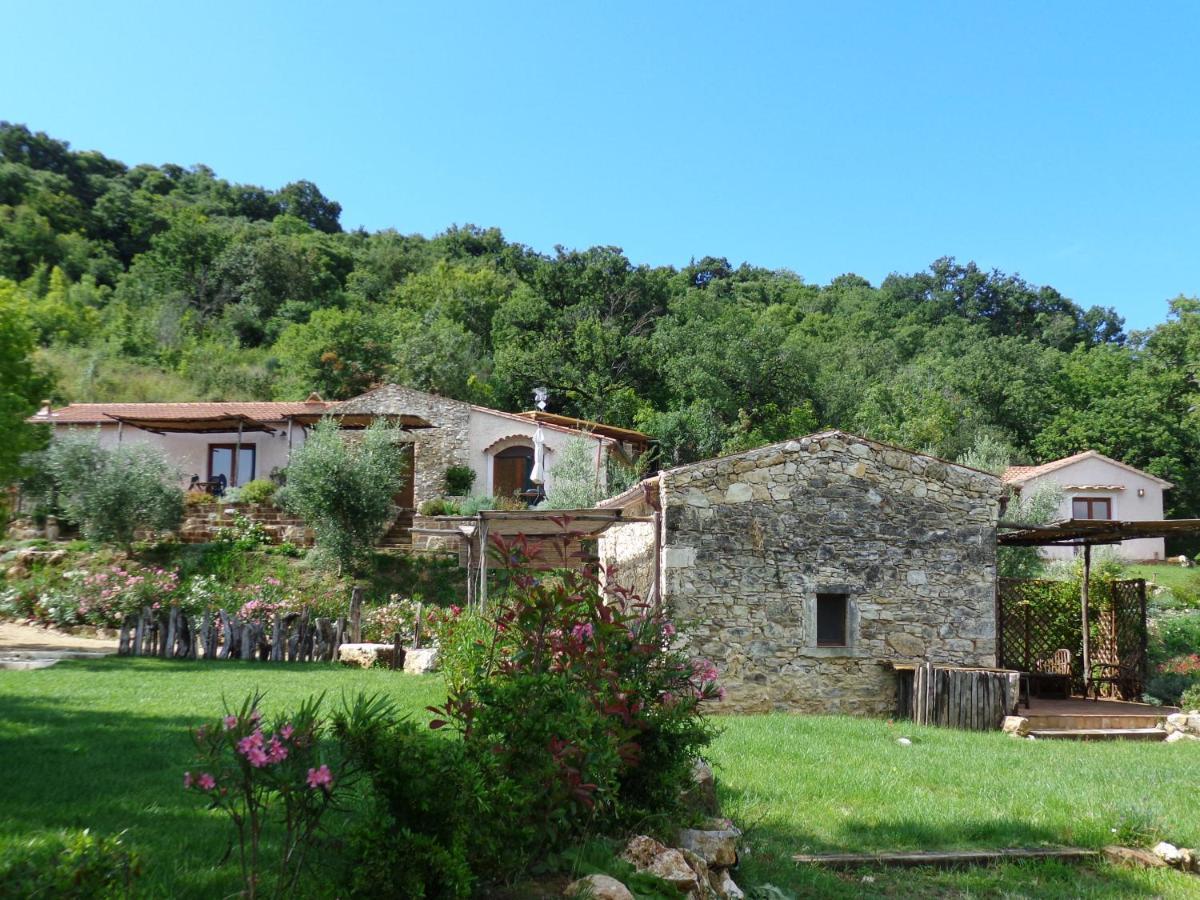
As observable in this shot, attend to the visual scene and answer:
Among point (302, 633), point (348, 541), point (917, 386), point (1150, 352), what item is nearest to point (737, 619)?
point (302, 633)

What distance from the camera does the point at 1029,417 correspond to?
43844 millimetres

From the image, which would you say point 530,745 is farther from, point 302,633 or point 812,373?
point 812,373

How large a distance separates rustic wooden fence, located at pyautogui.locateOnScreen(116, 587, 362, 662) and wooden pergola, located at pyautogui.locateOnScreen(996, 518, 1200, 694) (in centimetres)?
1130

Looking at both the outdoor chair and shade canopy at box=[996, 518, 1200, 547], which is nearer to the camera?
shade canopy at box=[996, 518, 1200, 547]

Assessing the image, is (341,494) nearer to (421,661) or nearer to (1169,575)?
(421,661)

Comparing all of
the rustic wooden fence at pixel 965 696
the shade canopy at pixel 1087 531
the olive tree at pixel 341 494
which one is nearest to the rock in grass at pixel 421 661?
the rustic wooden fence at pixel 965 696

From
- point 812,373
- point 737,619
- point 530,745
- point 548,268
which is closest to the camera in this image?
point 530,745

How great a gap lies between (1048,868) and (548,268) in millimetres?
43532

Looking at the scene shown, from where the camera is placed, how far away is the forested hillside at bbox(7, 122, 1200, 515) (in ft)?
128

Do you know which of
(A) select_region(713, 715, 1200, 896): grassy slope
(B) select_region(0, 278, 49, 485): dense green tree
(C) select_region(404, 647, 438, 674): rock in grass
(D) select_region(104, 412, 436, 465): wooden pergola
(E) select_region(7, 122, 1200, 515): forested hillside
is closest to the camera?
(A) select_region(713, 715, 1200, 896): grassy slope

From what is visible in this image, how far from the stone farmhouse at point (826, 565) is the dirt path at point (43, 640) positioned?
33.6ft

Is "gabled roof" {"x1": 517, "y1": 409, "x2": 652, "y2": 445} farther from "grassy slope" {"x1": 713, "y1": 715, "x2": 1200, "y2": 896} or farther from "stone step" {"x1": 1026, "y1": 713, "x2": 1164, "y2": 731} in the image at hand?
"grassy slope" {"x1": 713, "y1": 715, "x2": 1200, "y2": 896}

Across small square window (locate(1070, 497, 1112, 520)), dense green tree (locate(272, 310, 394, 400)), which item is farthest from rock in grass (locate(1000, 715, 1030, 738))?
dense green tree (locate(272, 310, 394, 400))

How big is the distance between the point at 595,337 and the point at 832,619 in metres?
28.0
